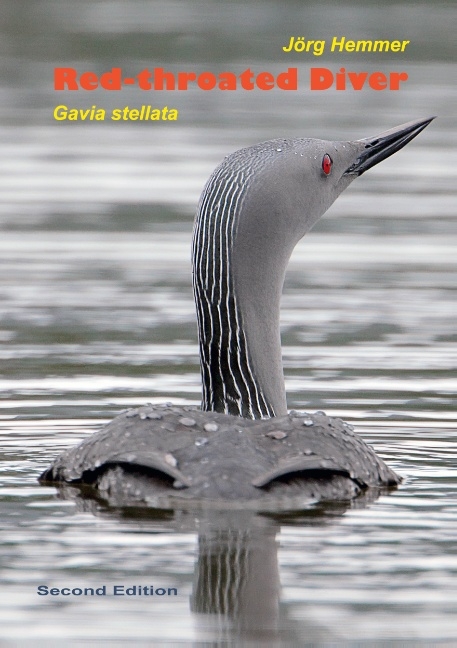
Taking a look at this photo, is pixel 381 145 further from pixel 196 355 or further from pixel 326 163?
pixel 196 355

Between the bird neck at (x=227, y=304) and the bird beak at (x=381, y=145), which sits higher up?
the bird beak at (x=381, y=145)

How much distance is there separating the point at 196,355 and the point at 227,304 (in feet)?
8.24

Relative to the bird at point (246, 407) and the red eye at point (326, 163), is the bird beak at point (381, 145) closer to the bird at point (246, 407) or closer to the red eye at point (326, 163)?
the bird at point (246, 407)

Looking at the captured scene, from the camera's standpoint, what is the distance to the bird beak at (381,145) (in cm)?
804

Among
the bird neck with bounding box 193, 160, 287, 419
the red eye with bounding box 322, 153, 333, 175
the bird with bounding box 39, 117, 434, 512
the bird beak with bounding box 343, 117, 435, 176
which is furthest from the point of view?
the bird beak with bounding box 343, 117, 435, 176

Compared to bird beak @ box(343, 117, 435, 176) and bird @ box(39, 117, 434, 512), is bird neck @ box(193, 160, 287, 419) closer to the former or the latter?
bird @ box(39, 117, 434, 512)

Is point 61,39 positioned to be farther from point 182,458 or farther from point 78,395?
point 182,458

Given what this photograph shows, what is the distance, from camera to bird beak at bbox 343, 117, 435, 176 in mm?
8039

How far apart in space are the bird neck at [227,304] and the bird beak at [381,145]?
3.51 feet

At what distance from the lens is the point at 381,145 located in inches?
321

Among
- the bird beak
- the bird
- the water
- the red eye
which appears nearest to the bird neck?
the bird

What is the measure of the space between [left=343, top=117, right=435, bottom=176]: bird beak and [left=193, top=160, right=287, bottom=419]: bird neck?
42.1 inches

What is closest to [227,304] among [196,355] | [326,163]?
[326,163]

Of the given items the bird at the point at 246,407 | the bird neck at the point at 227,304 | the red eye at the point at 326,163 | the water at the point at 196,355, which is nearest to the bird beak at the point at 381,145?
the bird at the point at 246,407
